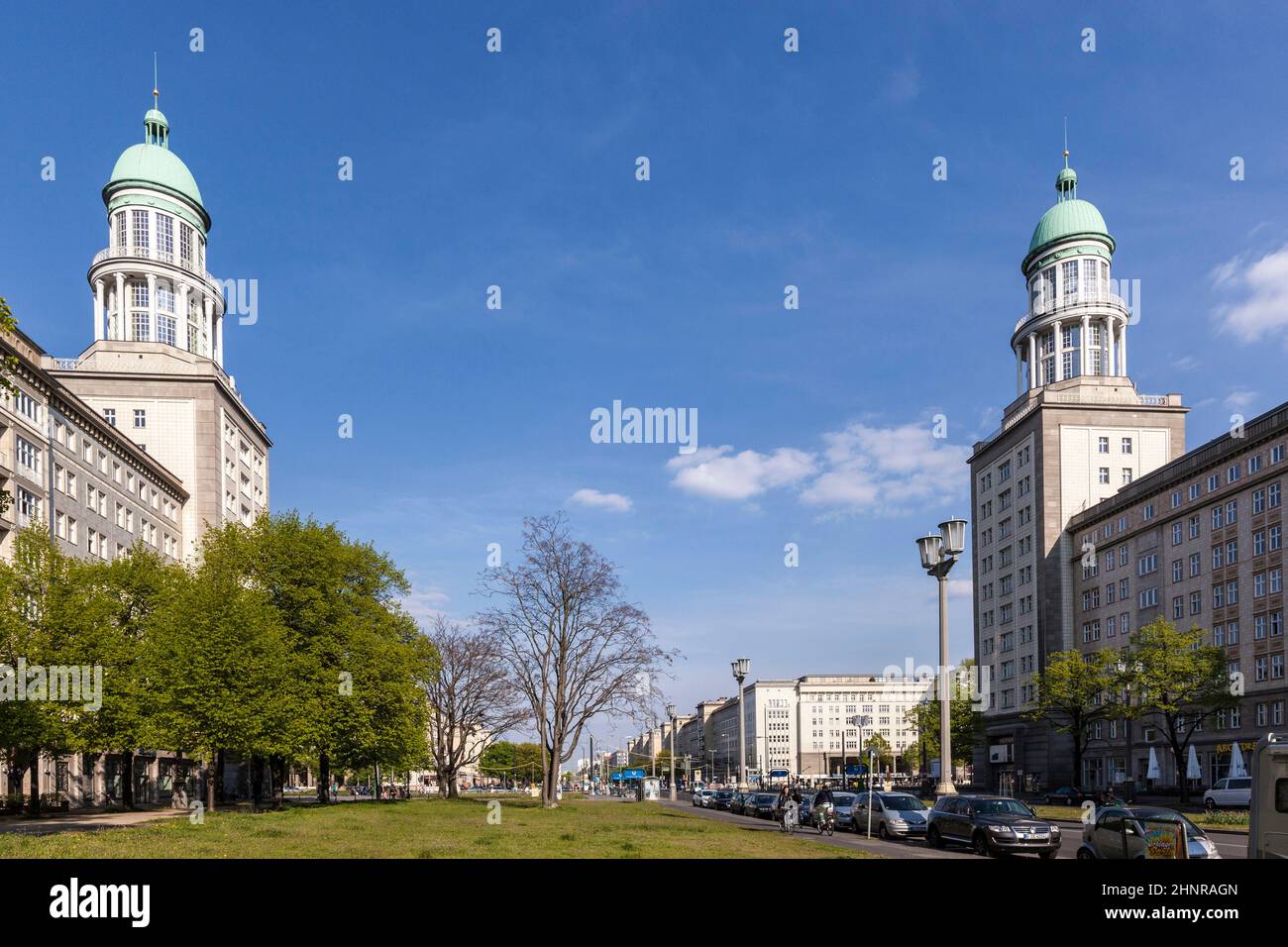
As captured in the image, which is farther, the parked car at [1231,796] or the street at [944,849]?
the parked car at [1231,796]

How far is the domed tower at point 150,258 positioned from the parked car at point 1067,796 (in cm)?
8322

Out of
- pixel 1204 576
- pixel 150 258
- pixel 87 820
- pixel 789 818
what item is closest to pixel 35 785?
pixel 87 820

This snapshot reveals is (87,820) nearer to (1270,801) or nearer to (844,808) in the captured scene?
(844,808)

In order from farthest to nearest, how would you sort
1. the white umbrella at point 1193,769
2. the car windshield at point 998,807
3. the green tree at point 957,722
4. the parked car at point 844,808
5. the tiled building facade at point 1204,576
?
the green tree at point 957,722 < the tiled building facade at point 1204,576 < the white umbrella at point 1193,769 < the parked car at point 844,808 < the car windshield at point 998,807

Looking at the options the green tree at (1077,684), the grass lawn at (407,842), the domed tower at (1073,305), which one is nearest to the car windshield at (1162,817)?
the grass lawn at (407,842)

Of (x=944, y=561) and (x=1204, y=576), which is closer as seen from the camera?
(x=944, y=561)

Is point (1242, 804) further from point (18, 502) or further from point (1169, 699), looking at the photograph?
point (18, 502)

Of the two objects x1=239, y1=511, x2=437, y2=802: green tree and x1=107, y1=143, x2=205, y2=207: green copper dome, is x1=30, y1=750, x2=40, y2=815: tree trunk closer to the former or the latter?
x1=239, y1=511, x2=437, y2=802: green tree

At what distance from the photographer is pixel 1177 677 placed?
66750 mm

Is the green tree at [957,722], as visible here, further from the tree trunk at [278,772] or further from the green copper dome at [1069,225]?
the tree trunk at [278,772]

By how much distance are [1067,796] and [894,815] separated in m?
41.9

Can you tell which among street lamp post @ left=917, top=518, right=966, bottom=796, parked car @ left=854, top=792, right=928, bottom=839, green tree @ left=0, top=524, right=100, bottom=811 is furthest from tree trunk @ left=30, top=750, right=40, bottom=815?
street lamp post @ left=917, top=518, right=966, bottom=796

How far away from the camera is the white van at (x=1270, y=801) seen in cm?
1452

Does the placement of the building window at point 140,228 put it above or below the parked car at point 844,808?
above
